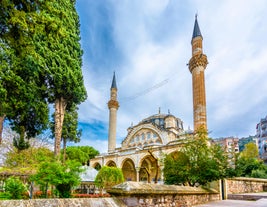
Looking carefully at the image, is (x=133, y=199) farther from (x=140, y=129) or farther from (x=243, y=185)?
(x=140, y=129)

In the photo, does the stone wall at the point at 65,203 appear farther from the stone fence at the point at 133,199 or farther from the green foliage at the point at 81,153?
the green foliage at the point at 81,153

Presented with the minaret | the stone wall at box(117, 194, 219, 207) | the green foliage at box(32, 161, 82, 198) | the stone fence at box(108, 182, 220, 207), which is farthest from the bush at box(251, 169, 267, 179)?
the minaret

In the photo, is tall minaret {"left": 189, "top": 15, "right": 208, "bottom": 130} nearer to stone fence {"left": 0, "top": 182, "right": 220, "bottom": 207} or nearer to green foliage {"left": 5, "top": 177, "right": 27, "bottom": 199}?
stone fence {"left": 0, "top": 182, "right": 220, "bottom": 207}

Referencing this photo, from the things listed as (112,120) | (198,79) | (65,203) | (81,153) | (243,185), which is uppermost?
(198,79)

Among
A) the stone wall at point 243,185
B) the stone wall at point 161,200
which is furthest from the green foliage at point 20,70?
the stone wall at point 243,185

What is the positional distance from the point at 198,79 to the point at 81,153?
65.0 ft

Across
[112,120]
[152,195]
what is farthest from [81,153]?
[152,195]

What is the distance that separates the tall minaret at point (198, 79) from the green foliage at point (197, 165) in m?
12.9

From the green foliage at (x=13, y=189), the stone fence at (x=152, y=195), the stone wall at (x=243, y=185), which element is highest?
the stone fence at (x=152, y=195)

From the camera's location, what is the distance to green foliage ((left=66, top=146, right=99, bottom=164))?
97.1 ft

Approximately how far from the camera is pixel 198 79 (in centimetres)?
2312

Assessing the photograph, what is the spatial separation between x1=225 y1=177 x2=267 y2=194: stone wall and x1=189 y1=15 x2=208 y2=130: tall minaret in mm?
7697

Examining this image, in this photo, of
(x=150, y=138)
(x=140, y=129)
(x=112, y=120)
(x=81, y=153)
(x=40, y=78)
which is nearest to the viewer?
(x=40, y=78)

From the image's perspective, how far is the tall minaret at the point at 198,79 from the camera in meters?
21.9
